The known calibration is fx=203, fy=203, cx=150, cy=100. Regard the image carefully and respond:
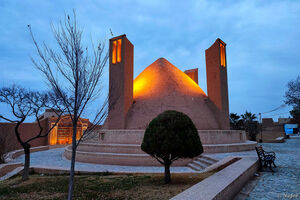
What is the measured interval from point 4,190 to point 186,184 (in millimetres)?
4825

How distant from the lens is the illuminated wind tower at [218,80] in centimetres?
1466

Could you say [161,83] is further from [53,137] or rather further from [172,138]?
[53,137]

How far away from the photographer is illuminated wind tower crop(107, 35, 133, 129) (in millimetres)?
13219

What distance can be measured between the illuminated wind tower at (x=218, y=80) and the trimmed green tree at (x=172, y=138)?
10.1 m

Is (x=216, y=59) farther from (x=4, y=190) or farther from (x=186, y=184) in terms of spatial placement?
(x=4, y=190)

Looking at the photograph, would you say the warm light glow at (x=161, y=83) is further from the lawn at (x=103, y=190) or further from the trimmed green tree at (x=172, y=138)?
the lawn at (x=103, y=190)

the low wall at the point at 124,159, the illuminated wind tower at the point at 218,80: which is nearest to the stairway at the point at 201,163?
the low wall at the point at 124,159

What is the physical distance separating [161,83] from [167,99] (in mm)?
1606

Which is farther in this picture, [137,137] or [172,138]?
[137,137]

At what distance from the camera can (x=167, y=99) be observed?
14.3m

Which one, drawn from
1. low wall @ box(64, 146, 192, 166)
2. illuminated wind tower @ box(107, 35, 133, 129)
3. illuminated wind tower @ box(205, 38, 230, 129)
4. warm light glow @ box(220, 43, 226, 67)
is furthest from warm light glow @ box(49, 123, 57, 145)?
warm light glow @ box(220, 43, 226, 67)

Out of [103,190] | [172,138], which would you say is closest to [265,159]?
[172,138]

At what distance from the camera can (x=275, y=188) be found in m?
Result: 4.60

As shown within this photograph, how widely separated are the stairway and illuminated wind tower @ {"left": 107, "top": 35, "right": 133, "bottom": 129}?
5227 millimetres
